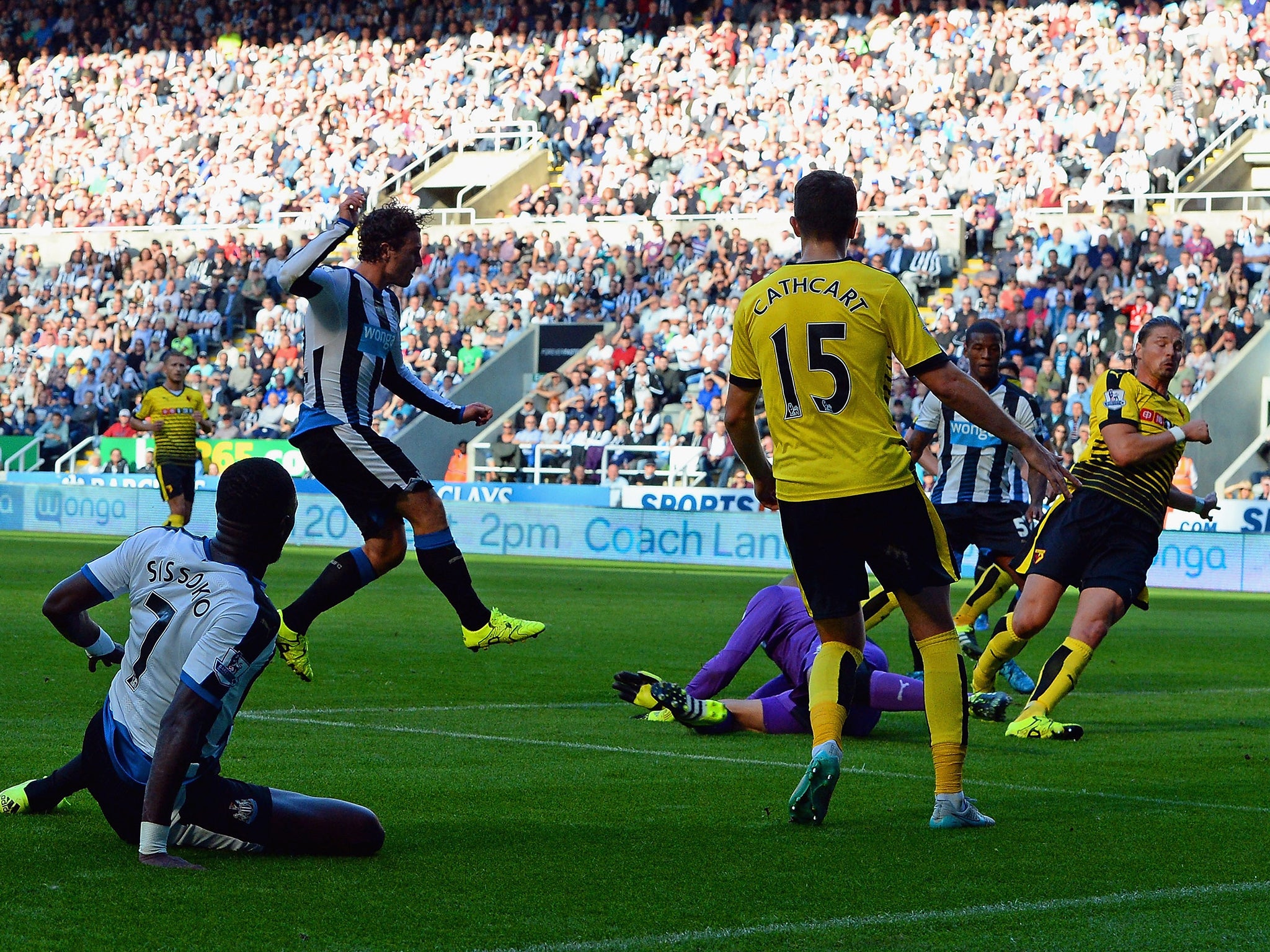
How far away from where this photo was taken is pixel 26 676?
9.44 meters

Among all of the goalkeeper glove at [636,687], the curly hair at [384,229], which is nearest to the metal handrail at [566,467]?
the curly hair at [384,229]

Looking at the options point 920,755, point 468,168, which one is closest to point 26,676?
point 920,755

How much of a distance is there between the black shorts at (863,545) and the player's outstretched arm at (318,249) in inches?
105

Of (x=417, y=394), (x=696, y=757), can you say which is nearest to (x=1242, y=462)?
(x=417, y=394)

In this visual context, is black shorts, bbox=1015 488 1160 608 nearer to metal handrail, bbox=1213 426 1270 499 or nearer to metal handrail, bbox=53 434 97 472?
metal handrail, bbox=1213 426 1270 499

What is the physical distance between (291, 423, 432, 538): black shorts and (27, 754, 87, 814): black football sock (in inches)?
114

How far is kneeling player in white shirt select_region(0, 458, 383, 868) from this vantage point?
4629 millimetres

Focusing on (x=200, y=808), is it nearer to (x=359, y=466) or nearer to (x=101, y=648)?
(x=101, y=648)

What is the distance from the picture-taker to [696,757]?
23.7 ft

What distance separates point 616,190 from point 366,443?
84.8 ft

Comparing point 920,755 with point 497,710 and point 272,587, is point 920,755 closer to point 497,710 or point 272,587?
point 497,710

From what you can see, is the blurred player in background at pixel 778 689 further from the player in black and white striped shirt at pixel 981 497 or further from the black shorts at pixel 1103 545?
the player in black and white striped shirt at pixel 981 497

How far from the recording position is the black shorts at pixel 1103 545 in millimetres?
8086

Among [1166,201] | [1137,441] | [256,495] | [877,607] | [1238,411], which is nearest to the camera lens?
[256,495]
